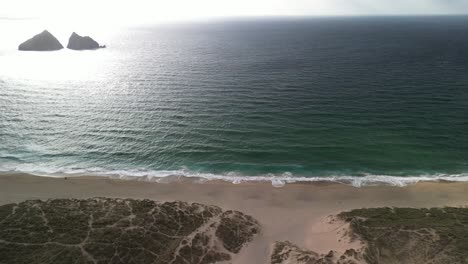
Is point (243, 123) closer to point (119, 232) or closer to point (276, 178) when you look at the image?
point (276, 178)

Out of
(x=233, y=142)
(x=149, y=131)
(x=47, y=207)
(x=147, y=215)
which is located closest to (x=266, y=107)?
(x=233, y=142)

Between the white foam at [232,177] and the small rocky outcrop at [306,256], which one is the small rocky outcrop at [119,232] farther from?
the white foam at [232,177]

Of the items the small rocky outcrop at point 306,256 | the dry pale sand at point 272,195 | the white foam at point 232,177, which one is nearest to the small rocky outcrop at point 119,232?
the dry pale sand at point 272,195

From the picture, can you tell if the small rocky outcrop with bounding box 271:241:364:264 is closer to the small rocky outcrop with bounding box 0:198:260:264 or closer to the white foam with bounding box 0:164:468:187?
the small rocky outcrop with bounding box 0:198:260:264

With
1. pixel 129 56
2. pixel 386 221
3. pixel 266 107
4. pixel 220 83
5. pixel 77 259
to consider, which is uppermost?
pixel 129 56

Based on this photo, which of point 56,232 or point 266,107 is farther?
point 266,107

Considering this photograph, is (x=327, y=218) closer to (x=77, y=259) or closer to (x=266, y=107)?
(x=77, y=259)
